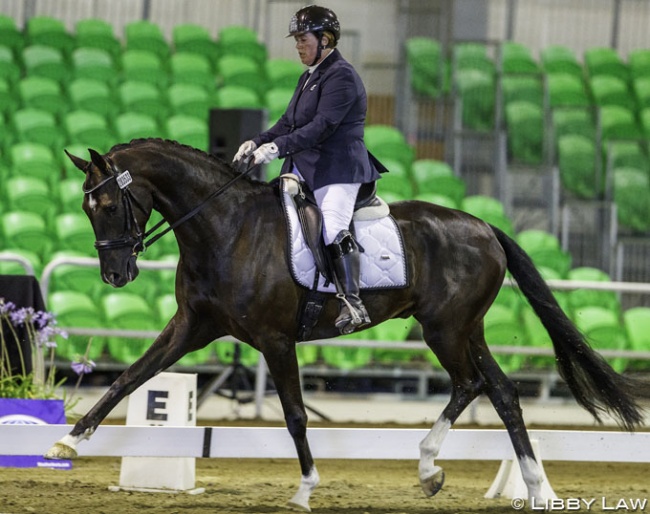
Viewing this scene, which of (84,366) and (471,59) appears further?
(471,59)

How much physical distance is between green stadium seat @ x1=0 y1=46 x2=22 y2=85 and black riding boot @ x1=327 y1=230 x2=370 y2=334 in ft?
25.6

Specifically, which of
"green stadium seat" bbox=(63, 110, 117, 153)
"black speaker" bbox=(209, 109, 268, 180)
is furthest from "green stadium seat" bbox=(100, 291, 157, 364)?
"green stadium seat" bbox=(63, 110, 117, 153)

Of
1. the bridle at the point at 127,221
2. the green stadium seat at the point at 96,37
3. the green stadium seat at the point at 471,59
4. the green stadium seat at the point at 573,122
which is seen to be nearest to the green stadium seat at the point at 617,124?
the green stadium seat at the point at 573,122

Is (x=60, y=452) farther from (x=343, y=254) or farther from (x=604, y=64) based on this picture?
(x=604, y=64)

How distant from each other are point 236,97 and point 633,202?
14.2 ft

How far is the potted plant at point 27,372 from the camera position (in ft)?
20.3

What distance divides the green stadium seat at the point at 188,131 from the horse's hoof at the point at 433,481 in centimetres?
616

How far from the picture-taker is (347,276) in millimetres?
5242

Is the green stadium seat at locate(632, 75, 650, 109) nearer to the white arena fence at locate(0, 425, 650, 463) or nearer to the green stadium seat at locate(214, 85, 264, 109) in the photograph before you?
the green stadium seat at locate(214, 85, 264, 109)

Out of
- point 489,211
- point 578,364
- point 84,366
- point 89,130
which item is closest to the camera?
point 578,364

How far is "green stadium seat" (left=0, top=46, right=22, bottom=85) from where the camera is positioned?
39.5 ft

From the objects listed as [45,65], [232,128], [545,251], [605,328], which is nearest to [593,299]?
[605,328]

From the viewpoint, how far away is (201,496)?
5.77 meters

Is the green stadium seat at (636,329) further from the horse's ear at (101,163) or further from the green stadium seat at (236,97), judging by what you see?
the horse's ear at (101,163)
